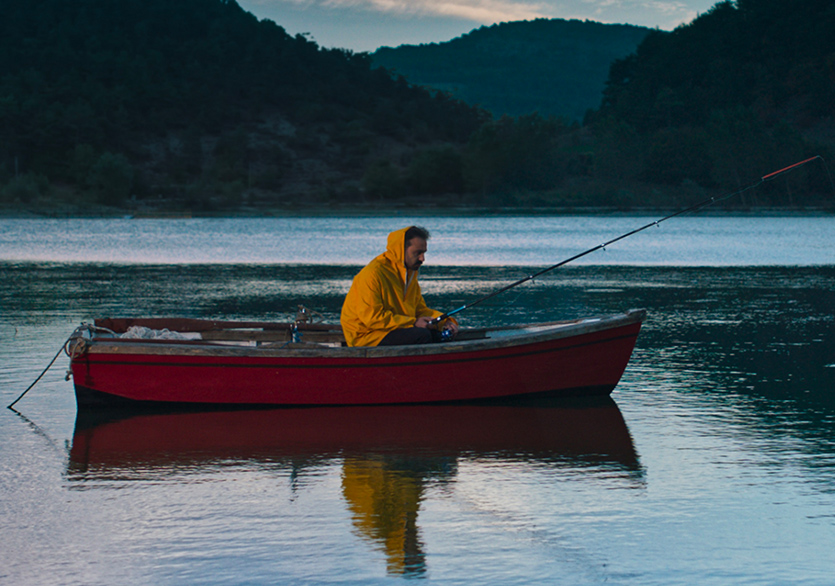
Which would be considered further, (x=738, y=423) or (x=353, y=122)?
(x=353, y=122)

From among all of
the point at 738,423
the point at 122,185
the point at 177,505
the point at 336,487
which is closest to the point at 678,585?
the point at 336,487

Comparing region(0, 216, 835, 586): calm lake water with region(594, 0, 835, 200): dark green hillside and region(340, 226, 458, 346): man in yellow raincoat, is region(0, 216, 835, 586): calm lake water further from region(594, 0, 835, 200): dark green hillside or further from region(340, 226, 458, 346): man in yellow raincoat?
region(594, 0, 835, 200): dark green hillside

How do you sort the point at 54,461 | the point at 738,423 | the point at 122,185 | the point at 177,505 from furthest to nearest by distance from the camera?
the point at 122,185 < the point at 738,423 < the point at 54,461 < the point at 177,505

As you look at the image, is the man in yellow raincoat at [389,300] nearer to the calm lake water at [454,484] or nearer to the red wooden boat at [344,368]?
the red wooden boat at [344,368]

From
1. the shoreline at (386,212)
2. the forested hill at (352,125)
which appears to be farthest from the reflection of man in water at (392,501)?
the forested hill at (352,125)

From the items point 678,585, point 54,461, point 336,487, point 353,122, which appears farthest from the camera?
point 353,122

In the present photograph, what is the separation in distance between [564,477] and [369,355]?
2164 mm

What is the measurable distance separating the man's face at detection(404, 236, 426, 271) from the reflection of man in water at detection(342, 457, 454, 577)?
6.30ft

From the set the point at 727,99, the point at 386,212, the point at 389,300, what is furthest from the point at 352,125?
the point at 389,300

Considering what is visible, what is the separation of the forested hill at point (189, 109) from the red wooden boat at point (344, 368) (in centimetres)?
9788

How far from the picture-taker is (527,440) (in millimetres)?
Result: 7008

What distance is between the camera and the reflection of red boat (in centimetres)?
657

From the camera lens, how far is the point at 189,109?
13450 cm

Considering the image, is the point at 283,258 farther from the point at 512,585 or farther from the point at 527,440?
the point at 512,585
